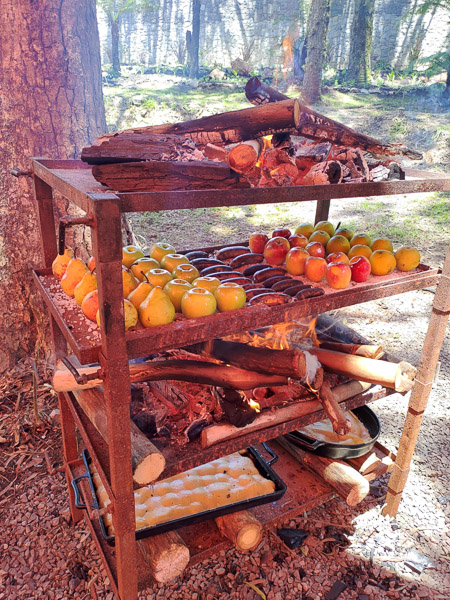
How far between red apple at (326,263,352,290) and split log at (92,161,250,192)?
2.75 feet

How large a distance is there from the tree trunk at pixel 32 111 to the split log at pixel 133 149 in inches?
78.0

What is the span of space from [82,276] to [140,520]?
4.54 feet

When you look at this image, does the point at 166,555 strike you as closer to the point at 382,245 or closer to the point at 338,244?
the point at 338,244

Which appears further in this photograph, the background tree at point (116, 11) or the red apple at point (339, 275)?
the background tree at point (116, 11)

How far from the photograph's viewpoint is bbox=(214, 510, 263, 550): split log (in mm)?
2273

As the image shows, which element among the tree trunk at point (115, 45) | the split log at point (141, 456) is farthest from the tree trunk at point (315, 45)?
the split log at point (141, 456)

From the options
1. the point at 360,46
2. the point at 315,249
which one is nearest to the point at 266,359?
the point at 315,249

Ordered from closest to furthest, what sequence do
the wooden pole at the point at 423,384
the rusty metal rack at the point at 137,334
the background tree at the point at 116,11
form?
the rusty metal rack at the point at 137,334
the wooden pole at the point at 423,384
the background tree at the point at 116,11

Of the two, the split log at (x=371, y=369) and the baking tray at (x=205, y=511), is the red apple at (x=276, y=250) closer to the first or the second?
the split log at (x=371, y=369)

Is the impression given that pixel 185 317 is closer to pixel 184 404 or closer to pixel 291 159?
pixel 184 404

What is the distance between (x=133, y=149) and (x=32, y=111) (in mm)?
2276

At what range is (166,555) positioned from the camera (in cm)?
207

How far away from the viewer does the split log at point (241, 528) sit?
2.27 meters

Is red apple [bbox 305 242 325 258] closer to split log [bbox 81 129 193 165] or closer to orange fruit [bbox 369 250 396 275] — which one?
orange fruit [bbox 369 250 396 275]
